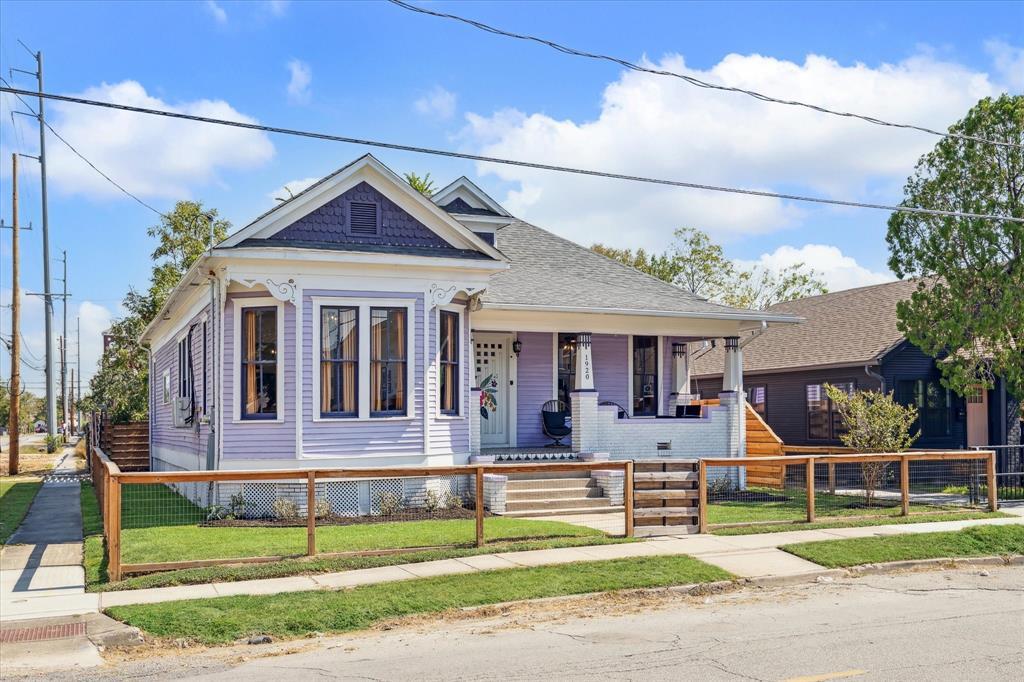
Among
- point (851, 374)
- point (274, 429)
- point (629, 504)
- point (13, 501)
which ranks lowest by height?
point (13, 501)

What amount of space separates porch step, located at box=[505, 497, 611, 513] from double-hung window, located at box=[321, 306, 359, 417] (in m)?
3.12

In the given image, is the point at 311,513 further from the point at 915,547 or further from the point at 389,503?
the point at 915,547

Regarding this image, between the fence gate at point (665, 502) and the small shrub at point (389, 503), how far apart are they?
4.35m

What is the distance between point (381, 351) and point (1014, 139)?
547 inches

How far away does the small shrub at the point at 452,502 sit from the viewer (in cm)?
1670

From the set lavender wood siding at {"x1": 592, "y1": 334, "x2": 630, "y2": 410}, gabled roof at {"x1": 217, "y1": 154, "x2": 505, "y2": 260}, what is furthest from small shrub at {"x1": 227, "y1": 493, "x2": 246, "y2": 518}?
lavender wood siding at {"x1": 592, "y1": 334, "x2": 630, "y2": 410}

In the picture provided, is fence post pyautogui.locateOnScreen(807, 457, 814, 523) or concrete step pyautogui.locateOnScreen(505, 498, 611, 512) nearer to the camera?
fence post pyautogui.locateOnScreen(807, 457, 814, 523)

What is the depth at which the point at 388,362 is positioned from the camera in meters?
16.5

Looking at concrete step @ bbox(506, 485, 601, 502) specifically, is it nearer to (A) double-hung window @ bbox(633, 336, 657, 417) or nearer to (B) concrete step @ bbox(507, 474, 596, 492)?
(B) concrete step @ bbox(507, 474, 596, 492)

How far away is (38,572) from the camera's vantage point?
11.6 m

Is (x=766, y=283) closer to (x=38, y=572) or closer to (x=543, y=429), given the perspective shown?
(x=543, y=429)

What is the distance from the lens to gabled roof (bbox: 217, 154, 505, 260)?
15.7 m

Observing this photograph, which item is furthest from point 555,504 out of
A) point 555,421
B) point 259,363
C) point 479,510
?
point 259,363

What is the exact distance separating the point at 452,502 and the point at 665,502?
4.38m
